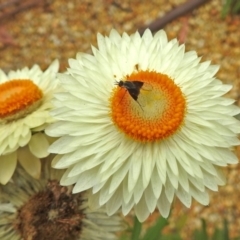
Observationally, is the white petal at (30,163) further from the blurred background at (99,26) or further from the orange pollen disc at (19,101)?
the blurred background at (99,26)

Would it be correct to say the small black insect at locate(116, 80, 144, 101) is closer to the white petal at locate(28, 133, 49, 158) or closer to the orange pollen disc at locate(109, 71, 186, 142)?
the orange pollen disc at locate(109, 71, 186, 142)

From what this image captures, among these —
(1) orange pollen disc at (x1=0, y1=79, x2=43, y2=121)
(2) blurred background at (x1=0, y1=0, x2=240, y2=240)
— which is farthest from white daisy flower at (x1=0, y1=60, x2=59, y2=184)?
(2) blurred background at (x1=0, y1=0, x2=240, y2=240)

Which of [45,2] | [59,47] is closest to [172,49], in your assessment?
[59,47]

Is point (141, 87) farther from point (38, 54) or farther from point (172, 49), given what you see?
point (38, 54)

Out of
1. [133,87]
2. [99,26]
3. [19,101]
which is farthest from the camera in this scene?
[99,26]

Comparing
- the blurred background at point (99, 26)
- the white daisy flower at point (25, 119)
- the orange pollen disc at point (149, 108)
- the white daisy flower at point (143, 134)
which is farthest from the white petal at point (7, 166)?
the blurred background at point (99, 26)

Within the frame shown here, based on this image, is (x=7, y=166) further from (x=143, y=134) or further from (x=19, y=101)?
(x=143, y=134)

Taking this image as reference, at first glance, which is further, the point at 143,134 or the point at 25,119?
the point at 25,119

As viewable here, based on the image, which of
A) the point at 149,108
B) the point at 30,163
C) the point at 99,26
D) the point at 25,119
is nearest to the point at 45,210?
the point at 30,163
